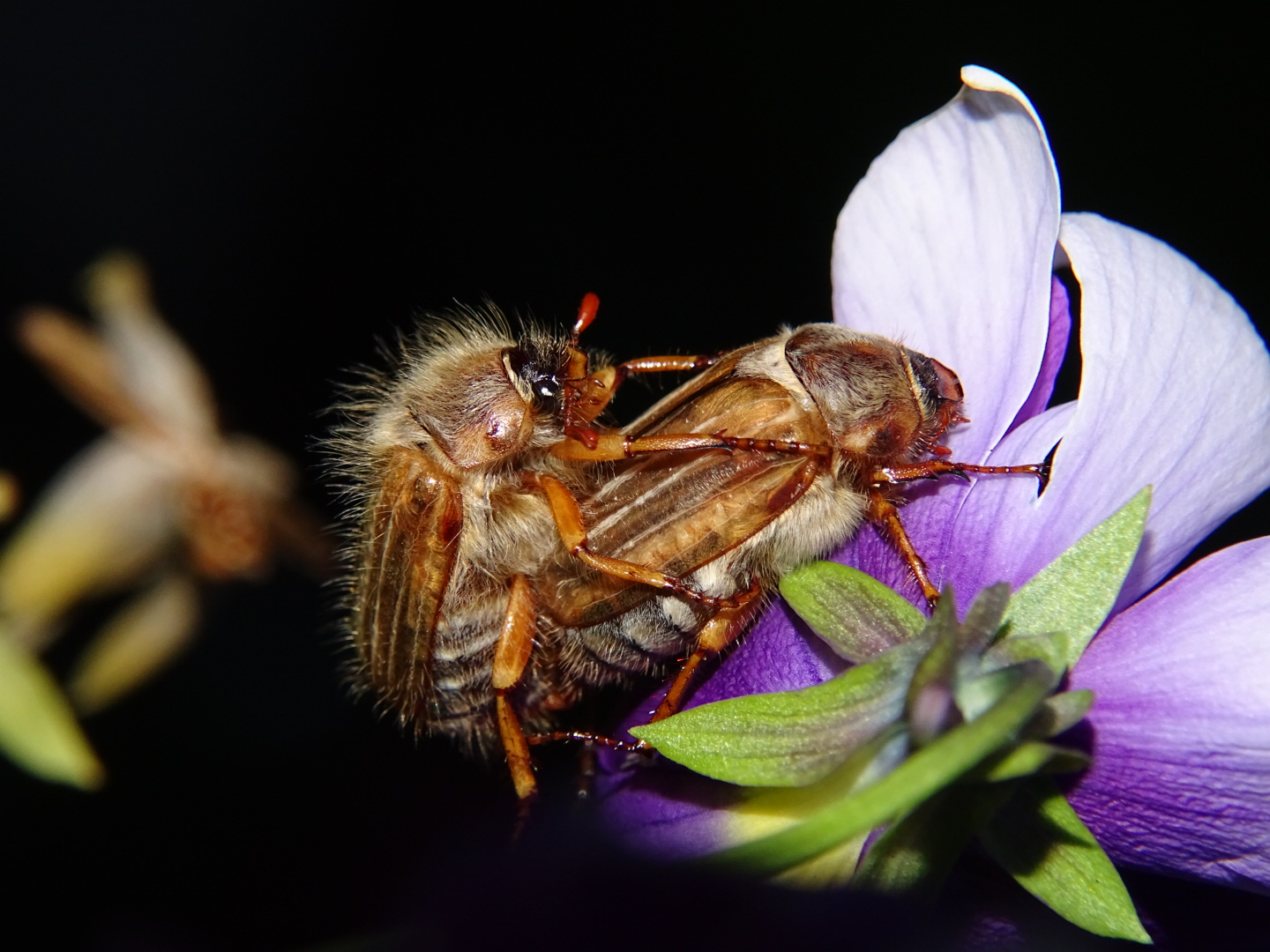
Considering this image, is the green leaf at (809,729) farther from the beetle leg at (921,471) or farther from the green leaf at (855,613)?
the beetle leg at (921,471)

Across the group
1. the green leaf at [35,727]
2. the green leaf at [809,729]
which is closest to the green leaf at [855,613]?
the green leaf at [809,729]

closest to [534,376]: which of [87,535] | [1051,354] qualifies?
[1051,354]

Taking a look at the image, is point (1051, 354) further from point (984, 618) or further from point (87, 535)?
point (87, 535)

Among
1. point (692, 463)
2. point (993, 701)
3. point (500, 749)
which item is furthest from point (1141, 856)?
point (500, 749)

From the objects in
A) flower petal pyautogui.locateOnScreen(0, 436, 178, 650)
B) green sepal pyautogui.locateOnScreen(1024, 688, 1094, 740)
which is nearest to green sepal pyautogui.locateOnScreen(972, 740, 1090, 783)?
green sepal pyautogui.locateOnScreen(1024, 688, 1094, 740)

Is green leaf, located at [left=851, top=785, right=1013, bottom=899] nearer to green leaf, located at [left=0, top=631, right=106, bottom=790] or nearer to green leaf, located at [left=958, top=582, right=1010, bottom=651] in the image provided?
green leaf, located at [left=958, top=582, right=1010, bottom=651]

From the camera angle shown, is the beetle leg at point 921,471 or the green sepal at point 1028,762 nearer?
the green sepal at point 1028,762

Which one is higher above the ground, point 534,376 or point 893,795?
point 534,376
